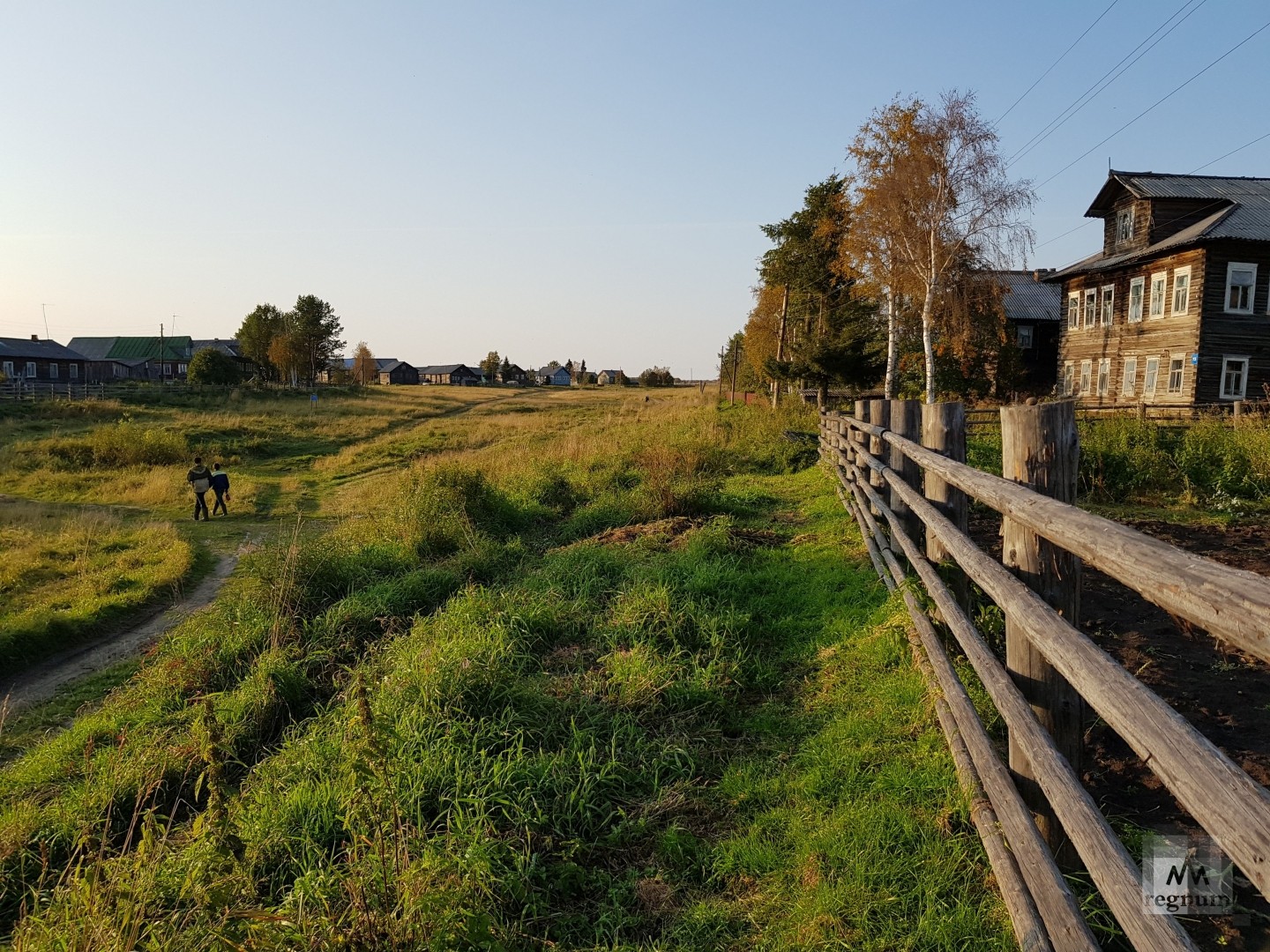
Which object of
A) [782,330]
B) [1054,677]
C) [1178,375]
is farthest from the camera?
[782,330]

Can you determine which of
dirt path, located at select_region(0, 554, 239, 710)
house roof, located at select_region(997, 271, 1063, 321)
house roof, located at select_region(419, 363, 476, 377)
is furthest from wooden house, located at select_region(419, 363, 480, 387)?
dirt path, located at select_region(0, 554, 239, 710)

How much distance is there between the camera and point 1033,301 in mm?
37844

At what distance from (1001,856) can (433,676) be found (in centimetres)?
344

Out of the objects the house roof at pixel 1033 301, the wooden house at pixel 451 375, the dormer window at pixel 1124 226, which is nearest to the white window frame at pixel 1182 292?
the dormer window at pixel 1124 226

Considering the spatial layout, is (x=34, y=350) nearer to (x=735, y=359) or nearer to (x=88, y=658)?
(x=735, y=359)

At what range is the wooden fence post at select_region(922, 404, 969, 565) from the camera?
168 inches

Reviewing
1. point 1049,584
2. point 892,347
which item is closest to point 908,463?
point 1049,584

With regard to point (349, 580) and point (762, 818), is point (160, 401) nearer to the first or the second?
point (349, 580)

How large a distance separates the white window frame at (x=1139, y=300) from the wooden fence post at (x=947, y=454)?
26390 mm

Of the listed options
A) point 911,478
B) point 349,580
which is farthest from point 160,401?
point 911,478

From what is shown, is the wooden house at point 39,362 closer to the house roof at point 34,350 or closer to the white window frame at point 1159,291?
the house roof at point 34,350

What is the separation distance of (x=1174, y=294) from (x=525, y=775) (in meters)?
27.6

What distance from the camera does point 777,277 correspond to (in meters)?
35.0

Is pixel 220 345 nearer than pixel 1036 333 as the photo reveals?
No
